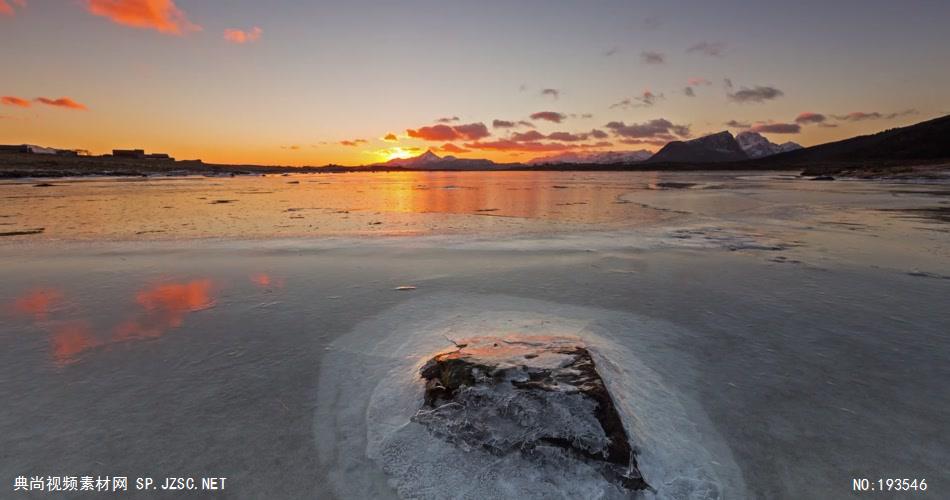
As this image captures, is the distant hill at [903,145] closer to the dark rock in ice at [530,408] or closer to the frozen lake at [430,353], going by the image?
the frozen lake at [430,353]

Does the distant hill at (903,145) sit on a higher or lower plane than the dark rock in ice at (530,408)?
higher

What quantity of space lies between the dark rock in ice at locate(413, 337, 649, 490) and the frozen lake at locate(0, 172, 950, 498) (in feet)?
0.50

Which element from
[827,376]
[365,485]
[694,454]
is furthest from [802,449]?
[365,485]

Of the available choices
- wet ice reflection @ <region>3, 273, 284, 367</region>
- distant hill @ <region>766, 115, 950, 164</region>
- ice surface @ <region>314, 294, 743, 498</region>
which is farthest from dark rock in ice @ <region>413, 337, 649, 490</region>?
distant hill @ <region>766, 115, 950, 164</region>

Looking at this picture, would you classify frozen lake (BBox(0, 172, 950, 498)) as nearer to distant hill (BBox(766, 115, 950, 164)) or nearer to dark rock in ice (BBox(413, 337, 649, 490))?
dark rock in ice (BBox(413, 337, 649, 490))

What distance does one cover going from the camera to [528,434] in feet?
8.86

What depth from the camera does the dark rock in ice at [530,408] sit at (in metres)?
2.58

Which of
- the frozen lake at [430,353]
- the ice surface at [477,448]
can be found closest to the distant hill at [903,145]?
the frozen lake at [430,353]

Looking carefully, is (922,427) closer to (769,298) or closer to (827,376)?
(827,376)

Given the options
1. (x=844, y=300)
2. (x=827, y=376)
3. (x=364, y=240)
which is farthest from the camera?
(x=364, y=240)

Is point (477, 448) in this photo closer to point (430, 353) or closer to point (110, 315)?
point (430, 353)

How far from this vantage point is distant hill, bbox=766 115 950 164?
10862cm

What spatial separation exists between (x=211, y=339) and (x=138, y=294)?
2.55 m

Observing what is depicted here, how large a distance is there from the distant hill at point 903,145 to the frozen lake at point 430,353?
131 meters
